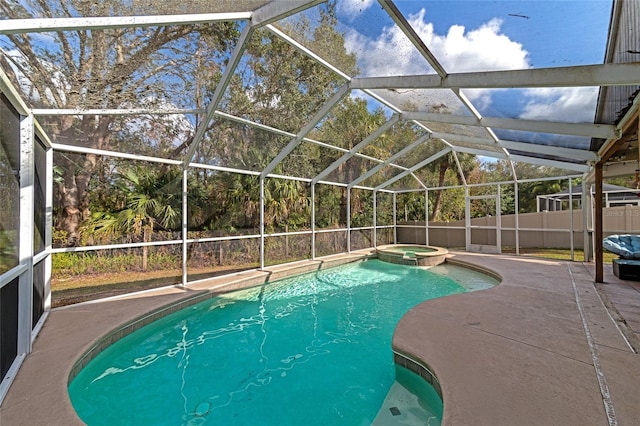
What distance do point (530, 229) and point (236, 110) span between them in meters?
9.90

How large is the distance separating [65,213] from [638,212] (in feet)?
52.9

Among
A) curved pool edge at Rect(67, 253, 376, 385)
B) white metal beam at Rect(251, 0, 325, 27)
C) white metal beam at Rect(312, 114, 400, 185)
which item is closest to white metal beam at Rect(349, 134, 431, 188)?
white metal beam at Rect(312, 114, 400, 185)

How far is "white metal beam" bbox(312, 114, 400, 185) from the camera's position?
273 inches

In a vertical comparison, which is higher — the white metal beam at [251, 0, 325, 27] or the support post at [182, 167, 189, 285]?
the white metal beam at [251, 0, 325, 27]

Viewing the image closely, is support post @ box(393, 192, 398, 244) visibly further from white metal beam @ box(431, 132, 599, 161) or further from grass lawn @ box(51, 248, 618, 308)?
grass lawn @ box(51, 248, 618, 308)

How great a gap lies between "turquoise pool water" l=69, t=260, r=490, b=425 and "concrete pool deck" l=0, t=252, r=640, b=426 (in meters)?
0.36

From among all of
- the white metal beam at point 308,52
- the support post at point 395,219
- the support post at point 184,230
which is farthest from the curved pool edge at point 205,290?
the white metal beam at point 308,52

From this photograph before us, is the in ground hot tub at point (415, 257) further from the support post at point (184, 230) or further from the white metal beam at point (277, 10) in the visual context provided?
the white metal beam at point (277, 10)

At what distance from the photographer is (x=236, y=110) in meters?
5.40

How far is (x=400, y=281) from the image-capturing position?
26.2 feet

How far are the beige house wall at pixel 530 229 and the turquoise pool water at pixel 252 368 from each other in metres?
7.27

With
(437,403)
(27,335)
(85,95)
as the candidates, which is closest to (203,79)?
(85,95)

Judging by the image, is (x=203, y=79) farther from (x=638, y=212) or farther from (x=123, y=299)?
(x=638, y=212)

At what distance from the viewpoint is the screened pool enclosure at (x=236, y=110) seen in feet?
9.29
